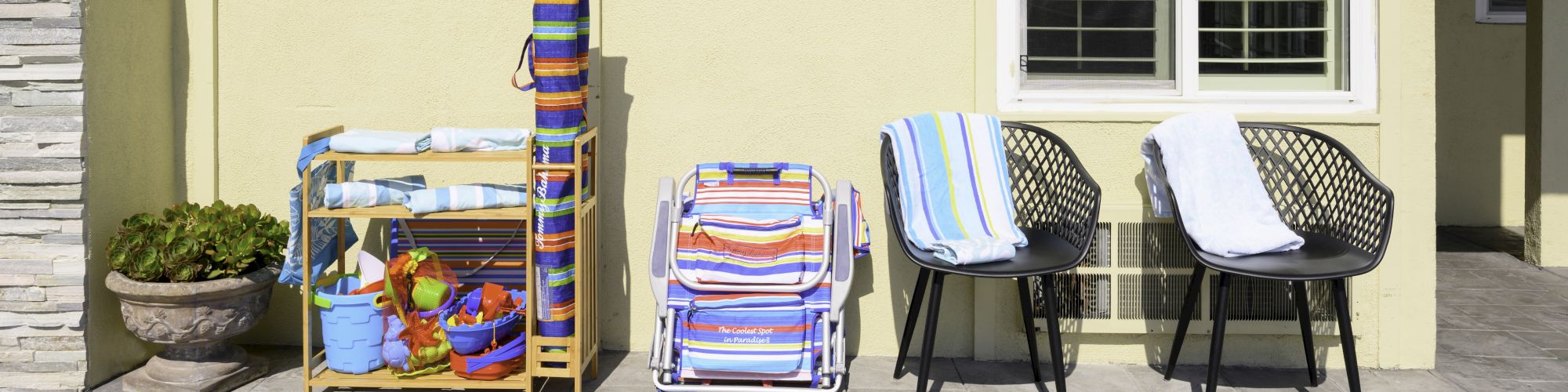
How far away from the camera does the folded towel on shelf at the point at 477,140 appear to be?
3.83 meters

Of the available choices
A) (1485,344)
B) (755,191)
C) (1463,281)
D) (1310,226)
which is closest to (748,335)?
(755,191)

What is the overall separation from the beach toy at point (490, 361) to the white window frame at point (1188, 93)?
184cm

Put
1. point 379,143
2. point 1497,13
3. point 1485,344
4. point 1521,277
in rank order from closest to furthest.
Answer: point 379,143
point 1485,344
point 1521,277
point 1497,13

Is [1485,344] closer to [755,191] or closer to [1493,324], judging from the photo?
[1493,324]

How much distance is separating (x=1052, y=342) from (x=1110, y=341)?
2.48 feet

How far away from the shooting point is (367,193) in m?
3.86

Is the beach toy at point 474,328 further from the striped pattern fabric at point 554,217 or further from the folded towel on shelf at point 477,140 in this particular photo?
the folded towel on shelf at point 477,140

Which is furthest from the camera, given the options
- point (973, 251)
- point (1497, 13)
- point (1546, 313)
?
point (1497, 13)

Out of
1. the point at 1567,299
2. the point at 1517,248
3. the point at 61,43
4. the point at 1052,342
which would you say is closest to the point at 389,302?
the point at 61,43

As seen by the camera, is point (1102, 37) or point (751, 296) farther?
point (1102, 37)

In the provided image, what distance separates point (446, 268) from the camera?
13.2ft

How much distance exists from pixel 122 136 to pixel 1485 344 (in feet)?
16.3

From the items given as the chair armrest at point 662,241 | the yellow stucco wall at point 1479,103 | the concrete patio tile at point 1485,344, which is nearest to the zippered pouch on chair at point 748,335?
the chair armrest at point 662,241

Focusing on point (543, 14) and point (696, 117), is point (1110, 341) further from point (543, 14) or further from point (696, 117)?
point (543, 14)
